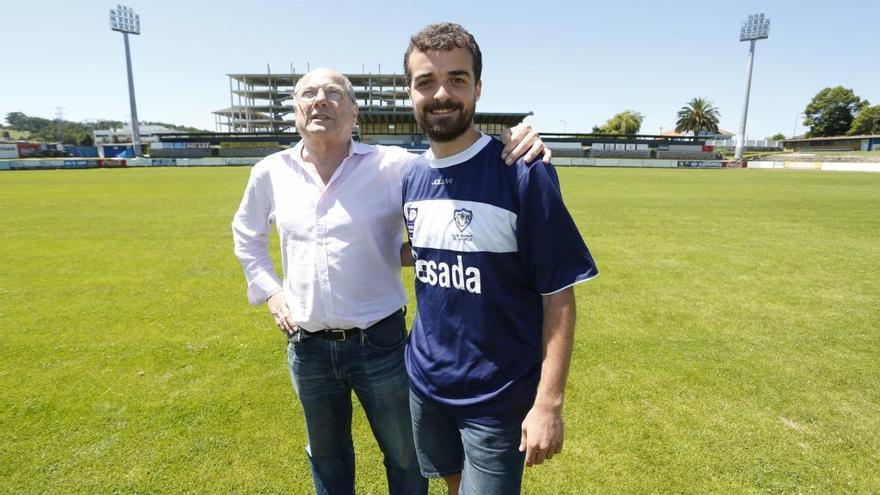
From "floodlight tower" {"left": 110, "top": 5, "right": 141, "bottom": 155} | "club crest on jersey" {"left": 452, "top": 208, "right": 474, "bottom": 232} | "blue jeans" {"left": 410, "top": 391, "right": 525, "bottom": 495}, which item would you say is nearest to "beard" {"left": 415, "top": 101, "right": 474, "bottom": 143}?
"club crest on jersey" {"left": 452, "top": 208, "right": 474, "bottom": 232}

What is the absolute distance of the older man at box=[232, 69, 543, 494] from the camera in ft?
7.29

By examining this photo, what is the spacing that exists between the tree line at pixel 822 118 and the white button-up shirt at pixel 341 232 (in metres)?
92.2

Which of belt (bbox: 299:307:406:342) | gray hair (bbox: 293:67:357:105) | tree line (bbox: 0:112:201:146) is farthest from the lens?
tree line (bbox: 0:112:201:146)

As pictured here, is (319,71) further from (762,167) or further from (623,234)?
(762,167)

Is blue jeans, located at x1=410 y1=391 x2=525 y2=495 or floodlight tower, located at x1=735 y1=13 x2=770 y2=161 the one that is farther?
floodlight tower, located at x1=735 y1=13 x2=770 y2=161

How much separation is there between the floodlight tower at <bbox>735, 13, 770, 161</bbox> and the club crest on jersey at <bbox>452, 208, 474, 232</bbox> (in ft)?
260

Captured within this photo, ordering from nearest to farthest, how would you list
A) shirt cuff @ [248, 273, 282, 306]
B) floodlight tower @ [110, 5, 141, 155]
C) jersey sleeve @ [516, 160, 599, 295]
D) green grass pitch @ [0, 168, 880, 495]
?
jersey sleeve @ [516, 160, 599, 295]
shirt cuff @ [248, 273, 282, 306]
green grass pitch @ [0, 168, 880, 495]
floodlight tower @ [110, 5, 141, 155]

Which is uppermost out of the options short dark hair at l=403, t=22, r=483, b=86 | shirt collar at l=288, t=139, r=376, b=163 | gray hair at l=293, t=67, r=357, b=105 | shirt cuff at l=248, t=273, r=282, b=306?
short dark hair at l=403, t=22, r=483, b=86

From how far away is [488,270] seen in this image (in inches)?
69.5

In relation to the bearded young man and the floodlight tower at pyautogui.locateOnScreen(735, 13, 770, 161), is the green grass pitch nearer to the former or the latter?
the bearded young man

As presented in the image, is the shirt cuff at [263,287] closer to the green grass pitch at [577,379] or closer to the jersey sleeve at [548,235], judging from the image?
the green grass pitch at [577,379]

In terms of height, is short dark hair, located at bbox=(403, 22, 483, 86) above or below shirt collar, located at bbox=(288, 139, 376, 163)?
above

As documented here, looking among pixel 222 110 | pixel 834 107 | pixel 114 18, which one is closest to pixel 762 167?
pixel 834 107

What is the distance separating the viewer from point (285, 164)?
238cm
